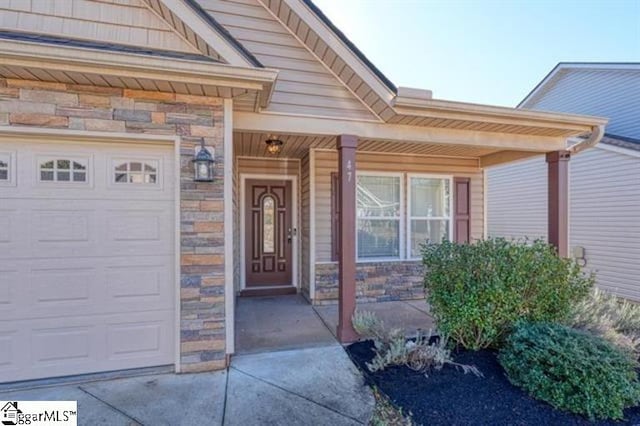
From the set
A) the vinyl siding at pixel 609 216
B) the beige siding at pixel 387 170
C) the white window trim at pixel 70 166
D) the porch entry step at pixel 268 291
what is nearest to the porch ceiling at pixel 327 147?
the beige siding at pixel 387 170

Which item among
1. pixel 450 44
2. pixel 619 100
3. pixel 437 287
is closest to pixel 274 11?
pixel 437 287

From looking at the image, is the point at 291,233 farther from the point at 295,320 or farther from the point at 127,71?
the point at 127,71

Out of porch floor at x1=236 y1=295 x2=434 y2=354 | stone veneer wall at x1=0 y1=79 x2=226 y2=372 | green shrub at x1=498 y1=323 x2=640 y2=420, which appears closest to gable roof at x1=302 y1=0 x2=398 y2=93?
stone veneer wall at x1=0 y1=79 x2=226 y2=372

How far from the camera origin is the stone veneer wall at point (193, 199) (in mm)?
3061

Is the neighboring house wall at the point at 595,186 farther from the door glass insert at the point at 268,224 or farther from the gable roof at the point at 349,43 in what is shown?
the door glass insert at the point at 268,224

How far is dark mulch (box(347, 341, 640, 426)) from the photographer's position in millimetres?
2553

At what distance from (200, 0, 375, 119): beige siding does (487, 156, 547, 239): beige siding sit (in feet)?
22.4

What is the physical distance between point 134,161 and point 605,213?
902cm

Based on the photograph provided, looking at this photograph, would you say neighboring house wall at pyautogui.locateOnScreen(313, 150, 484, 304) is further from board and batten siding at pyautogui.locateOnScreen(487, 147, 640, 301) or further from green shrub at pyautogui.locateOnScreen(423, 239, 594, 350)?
board and batten siding at pyautogui.locateOnScreen(487, 147, 640, 301)

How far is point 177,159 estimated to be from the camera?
321 centimetres

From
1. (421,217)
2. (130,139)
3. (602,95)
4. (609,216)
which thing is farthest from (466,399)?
(602,95)

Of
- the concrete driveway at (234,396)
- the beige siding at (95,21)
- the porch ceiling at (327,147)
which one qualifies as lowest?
the concrete driveway at (234,396)

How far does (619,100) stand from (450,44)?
468 cm

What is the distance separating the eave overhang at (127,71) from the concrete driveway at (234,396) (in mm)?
2660
